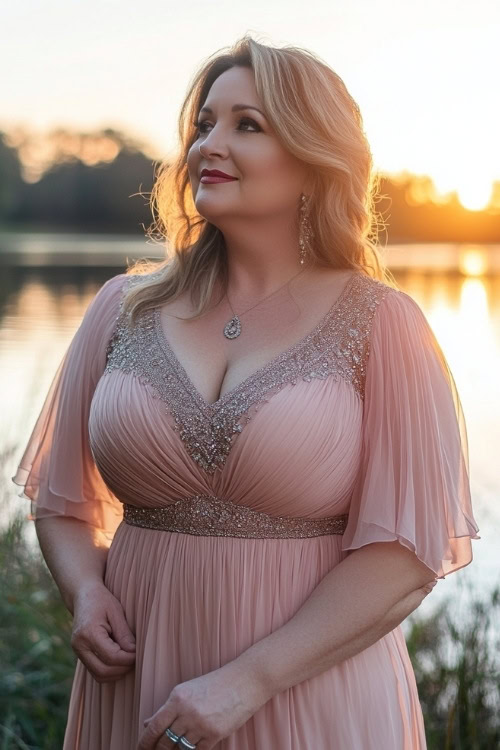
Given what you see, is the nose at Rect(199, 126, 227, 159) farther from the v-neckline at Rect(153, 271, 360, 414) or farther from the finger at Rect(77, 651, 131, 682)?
the finger at Rect(77, 651, 131, 682)

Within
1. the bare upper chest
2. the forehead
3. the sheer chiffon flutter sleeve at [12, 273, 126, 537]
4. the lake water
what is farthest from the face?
the lake water

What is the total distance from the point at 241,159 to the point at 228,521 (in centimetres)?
71

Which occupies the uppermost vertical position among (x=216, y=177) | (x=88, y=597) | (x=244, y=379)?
(x=216, y=177)

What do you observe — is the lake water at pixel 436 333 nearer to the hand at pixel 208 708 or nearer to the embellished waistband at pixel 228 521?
the embellished waistband at pixel 228 521

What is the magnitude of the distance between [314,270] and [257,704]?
0.90m

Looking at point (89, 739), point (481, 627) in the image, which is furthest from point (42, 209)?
point (89, 739)

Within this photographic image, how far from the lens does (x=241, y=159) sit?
6.61ft

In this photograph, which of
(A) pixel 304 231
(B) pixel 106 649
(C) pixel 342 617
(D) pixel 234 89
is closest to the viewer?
(C) pixel 342 617

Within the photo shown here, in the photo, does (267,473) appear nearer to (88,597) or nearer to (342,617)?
(342,617)

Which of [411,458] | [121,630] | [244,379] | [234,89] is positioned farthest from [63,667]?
[234,89]

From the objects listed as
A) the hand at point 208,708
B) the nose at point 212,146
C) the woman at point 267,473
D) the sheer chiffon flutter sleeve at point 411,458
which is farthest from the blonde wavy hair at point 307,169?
the hand at point 208,708

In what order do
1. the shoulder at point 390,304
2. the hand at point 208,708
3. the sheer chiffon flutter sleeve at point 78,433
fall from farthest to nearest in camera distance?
the sheer chiffon flutter sleeve at point 78,433 < the shoulder at point 390,304 < the hand at point 208,708

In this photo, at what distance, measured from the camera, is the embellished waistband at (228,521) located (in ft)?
6.29

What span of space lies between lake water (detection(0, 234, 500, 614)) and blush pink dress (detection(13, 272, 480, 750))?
1.72 m
